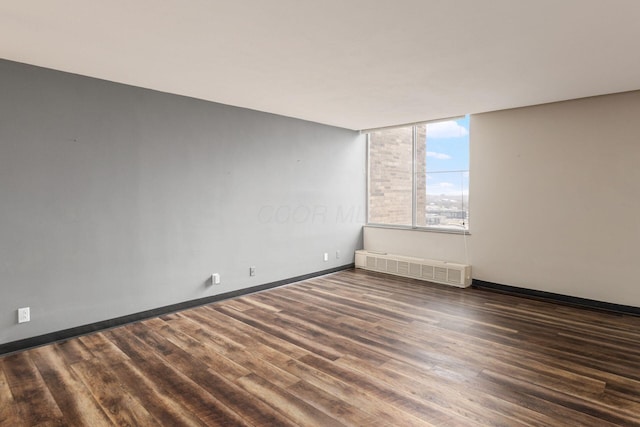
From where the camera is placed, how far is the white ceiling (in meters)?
2.24

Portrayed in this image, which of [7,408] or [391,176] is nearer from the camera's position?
[7,408]

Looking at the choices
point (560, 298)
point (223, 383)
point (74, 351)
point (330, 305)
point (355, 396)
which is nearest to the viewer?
point (355, 396)

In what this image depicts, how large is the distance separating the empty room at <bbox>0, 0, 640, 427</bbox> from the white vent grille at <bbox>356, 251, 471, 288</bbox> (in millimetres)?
32

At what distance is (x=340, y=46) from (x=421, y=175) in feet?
12.1

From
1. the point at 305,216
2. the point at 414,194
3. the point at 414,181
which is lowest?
the point at 305,216

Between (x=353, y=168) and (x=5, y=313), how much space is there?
5.04 m

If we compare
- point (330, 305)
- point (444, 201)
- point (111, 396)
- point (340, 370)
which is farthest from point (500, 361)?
point (444, 201)

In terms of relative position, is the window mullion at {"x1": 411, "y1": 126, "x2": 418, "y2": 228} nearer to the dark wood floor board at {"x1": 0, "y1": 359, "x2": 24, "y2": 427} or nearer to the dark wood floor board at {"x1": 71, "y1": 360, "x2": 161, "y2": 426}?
the dark wood floor board at {"x1": 71, "y1": 360, "x2": 161, "y2": 426}

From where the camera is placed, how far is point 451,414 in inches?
87.4

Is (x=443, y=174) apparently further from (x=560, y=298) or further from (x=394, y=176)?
(x=560, y=298)

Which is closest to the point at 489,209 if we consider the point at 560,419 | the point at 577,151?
the point at 577,151

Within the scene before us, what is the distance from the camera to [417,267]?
5664 mm

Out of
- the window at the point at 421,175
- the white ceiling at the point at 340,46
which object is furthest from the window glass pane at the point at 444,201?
the white ceiling at the point at 340,46

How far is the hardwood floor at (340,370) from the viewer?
223 centimetres
